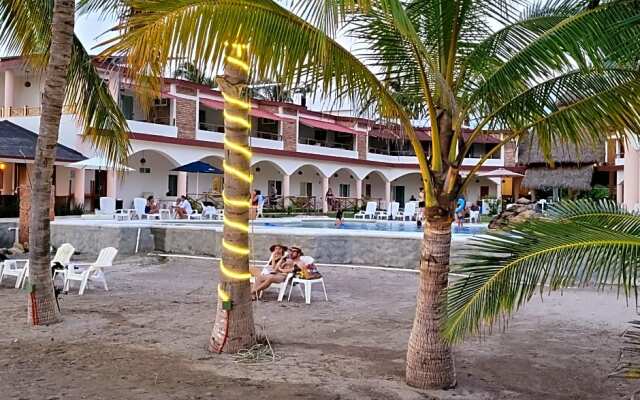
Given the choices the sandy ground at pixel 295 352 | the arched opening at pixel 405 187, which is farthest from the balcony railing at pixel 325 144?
the sandy ground at pixel 295 352

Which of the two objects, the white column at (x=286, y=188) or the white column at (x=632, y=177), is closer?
the white column at (x=632, y=177)

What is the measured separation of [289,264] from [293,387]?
4.42m

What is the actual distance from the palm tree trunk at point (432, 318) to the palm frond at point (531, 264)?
1147 mm

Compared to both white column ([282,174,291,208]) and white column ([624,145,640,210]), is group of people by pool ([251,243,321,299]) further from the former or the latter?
white column ([282,174,291,208])

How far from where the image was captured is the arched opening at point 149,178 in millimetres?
27750

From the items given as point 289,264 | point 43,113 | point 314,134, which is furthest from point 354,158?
point 43,113

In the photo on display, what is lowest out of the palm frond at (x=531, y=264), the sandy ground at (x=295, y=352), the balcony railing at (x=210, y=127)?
the sandy ground at (x=295, y=352)

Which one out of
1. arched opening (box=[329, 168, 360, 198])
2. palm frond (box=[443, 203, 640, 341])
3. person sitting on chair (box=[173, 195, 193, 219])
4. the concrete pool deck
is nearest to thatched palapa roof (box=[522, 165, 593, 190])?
arched opening (box=[329, 168, 360, 198])

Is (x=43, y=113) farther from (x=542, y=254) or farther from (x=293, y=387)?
(x=542, y=254)

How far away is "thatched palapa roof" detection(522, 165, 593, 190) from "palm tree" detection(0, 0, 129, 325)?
2226 cm

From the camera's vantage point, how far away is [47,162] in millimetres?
7434

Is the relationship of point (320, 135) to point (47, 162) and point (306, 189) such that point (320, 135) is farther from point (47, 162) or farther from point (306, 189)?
point (47, 162)

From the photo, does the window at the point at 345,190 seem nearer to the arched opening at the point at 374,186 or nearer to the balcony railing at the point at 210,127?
the arched opening at the point at 374,186

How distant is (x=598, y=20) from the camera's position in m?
4.50
